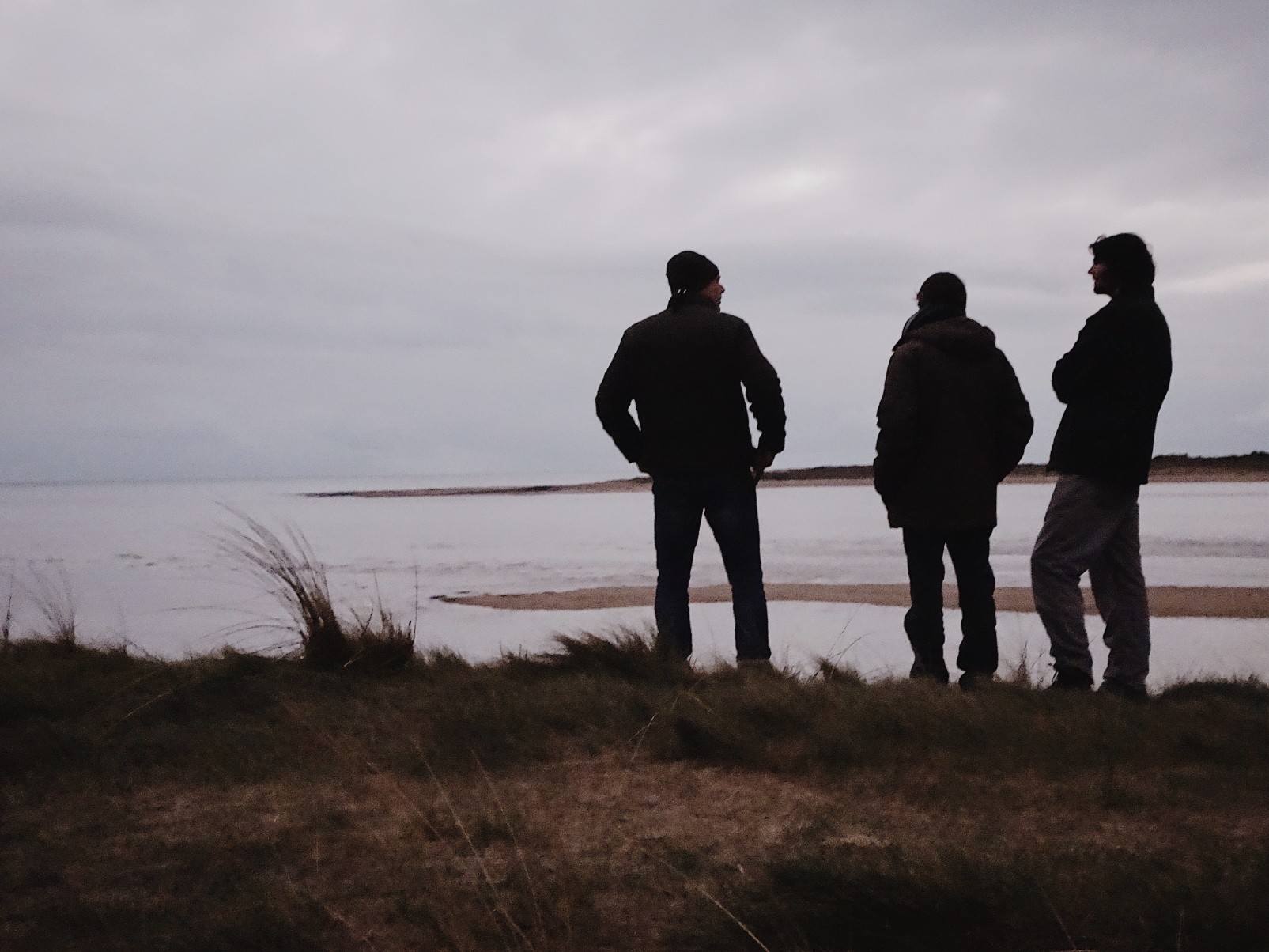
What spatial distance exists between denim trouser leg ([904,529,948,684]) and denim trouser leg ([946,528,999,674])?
3.1 inches

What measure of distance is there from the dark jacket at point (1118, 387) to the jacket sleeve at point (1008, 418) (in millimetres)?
226

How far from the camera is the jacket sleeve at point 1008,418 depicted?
4.09 m

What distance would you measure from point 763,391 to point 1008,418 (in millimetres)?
982

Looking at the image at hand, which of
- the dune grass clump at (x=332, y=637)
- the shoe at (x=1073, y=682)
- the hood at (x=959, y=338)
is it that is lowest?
the shoe at (x=1073, y=682)

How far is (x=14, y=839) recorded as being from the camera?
98.7 inches

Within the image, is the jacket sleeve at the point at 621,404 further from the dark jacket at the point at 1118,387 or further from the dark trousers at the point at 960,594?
the dark jacket at the point at 1118,387

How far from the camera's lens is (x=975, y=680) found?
→ 12.7 feet

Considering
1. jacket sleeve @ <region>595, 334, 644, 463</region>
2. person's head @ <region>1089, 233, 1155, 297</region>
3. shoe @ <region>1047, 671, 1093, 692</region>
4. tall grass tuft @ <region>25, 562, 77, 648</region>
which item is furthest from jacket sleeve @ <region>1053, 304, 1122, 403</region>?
tall grass tuft @ <region>25, 562, 77, 648</region>

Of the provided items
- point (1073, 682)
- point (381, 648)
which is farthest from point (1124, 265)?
point (381, 648)

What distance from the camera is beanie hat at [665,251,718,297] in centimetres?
428

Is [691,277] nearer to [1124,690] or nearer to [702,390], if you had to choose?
[702,390]

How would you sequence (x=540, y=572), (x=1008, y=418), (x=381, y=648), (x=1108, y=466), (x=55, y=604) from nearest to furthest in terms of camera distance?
(x=1108, y=466) → (x=1008, y=418) → (x=381, y=648) → (x=55, y=604) → (x=540, y=572)

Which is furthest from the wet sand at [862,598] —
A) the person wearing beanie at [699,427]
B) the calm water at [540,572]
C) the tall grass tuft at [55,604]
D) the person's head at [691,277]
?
the person's head at [691,277]

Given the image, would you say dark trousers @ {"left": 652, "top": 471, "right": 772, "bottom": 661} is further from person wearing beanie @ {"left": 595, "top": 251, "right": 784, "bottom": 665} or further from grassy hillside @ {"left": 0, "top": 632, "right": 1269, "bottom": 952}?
grassy hillside @ {"left": 0, "top": 632, "right": 1269, "bottom": 952}
